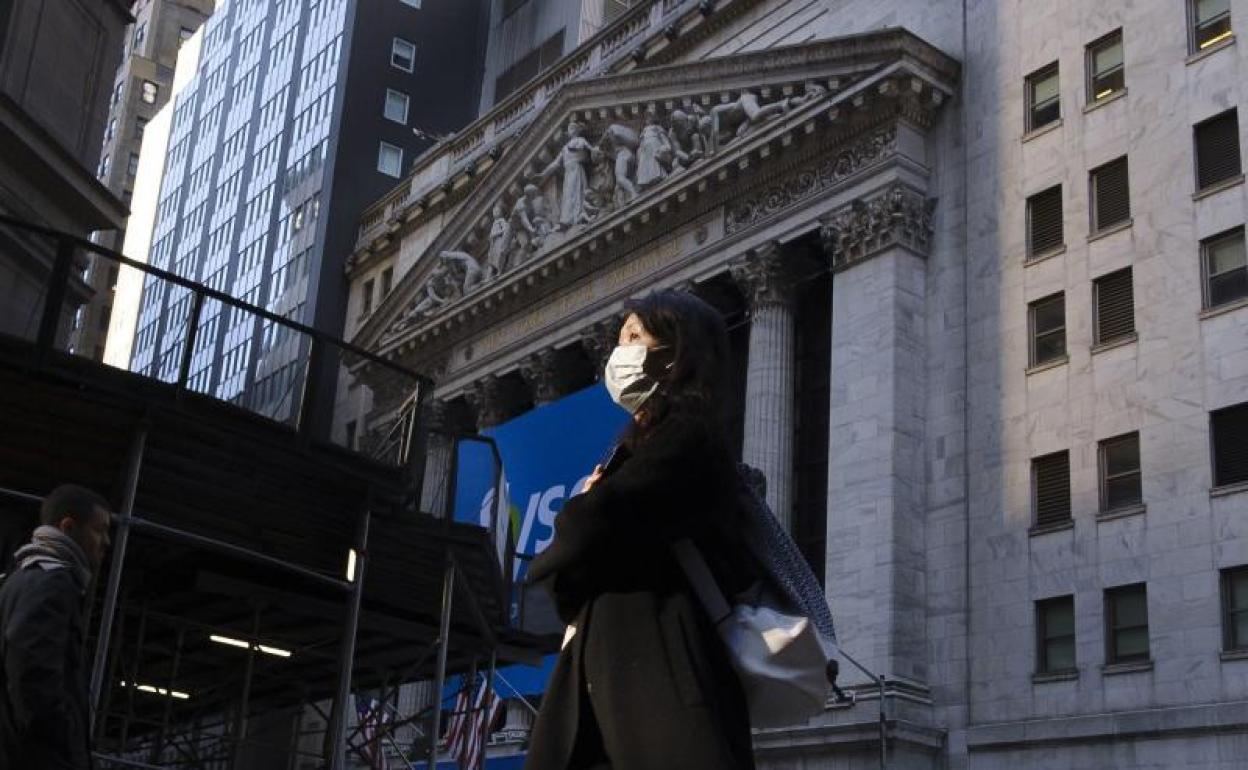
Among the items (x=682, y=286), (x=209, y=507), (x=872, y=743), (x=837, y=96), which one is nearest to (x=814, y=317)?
(x=682, y=286)

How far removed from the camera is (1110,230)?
2941 cm

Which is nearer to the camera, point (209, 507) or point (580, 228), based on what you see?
point (209, 507)

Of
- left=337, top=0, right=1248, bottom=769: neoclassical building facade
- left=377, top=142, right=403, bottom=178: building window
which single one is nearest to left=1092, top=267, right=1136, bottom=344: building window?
left=337, top=0, right=1248, bottom=769: neoclassical building facade

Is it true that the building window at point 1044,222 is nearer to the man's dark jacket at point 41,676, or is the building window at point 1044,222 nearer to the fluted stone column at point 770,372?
the fluted stone column at point 770,372

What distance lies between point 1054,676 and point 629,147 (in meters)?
20.7

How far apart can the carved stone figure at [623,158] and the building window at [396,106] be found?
25.5 meters

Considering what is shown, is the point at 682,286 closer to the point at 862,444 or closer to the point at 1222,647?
the point at 862,444

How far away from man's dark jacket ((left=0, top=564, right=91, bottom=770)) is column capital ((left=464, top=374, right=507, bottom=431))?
40.2m

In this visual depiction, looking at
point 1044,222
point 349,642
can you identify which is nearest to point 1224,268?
point 1044,222

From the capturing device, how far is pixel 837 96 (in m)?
34.6

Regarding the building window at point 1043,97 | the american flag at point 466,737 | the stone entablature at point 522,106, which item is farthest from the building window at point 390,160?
the building window at point 1043,97

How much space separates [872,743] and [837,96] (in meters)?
14.9

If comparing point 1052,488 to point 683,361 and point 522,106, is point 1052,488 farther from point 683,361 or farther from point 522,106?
point 522,106

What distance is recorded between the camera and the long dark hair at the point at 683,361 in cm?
423
